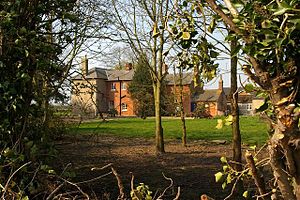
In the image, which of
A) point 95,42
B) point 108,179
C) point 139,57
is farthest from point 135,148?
point 108,179

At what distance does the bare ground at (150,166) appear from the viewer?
25.2 ft

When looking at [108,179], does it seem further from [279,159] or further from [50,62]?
[279,159]

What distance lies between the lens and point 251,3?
59.4 inches

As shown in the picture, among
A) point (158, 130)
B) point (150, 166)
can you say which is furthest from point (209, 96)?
point (150, 166)

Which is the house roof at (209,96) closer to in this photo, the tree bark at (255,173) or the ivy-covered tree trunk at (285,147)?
the tree bark at (255,173)

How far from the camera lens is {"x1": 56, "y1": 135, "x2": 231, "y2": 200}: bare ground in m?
7.68

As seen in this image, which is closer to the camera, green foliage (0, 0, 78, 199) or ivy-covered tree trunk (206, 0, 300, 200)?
ivy-covered tree trunk (206, 0, 300, 200)

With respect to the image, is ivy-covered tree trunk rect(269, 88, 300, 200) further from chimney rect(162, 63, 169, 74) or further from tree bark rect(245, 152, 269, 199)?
chimney rect(162, 63, 169, 74)

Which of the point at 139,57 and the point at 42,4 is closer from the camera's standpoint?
the point at 42,4

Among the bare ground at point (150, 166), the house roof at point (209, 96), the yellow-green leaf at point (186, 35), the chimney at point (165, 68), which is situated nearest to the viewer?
the yellow-green leaf at point (186, 35)

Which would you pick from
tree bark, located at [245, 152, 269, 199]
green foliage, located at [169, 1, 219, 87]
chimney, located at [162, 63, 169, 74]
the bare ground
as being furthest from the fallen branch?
chimney, located at [162, 63, 169, 74]

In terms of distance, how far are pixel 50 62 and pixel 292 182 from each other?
3.82 metres

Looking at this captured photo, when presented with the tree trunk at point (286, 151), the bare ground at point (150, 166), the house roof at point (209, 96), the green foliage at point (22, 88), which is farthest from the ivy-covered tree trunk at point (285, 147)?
the house roof at point (209, 96)

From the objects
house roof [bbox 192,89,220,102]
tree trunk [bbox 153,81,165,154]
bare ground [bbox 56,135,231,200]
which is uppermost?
house roof [bbox 192,89,220,102]
